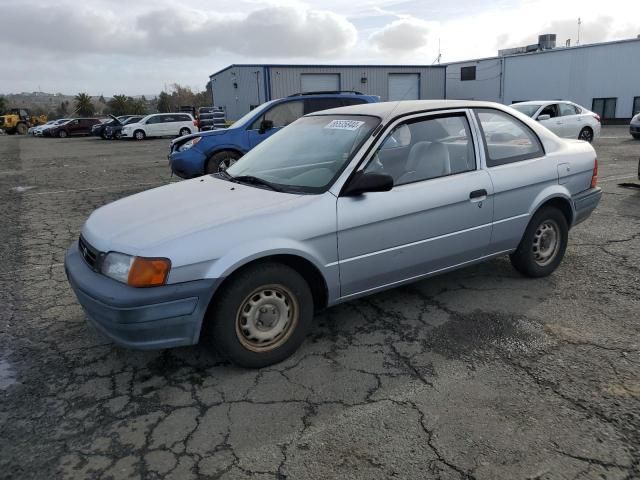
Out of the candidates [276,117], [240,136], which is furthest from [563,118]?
[240,136]

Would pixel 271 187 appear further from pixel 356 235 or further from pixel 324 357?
pixel 324 357

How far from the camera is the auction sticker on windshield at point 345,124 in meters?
3.73

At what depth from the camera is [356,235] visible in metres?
3.29

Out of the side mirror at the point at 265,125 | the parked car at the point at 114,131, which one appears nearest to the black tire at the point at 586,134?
the side mirror at the point at 265,125

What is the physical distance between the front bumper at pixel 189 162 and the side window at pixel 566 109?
1149 cm

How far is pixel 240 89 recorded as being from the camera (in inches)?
1535

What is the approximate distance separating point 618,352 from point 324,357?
6.29 feet

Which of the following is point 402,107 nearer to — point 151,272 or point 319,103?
point 151,272

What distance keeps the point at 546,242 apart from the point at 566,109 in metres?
12.8

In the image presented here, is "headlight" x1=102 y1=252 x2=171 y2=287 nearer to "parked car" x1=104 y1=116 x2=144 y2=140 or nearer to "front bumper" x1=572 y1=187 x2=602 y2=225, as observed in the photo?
"front bumper" x1=572 y1=187 x2=602 y2=225

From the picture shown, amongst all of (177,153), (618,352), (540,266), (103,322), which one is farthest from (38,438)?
(177,153)

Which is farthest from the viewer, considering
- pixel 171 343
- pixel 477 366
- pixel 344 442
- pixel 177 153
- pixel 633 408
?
pixel 177 153

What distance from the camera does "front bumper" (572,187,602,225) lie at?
453cm

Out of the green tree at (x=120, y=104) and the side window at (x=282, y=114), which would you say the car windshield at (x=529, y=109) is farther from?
the green tree at (x=120, y=104)
